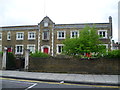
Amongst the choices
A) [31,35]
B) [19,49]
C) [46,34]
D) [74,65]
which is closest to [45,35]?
[46,34]

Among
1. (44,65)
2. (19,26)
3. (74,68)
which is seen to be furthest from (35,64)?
(19,26)

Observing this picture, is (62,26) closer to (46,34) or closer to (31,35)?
(46,34)

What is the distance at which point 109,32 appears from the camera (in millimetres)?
26000

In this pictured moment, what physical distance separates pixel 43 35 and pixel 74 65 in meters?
16.1

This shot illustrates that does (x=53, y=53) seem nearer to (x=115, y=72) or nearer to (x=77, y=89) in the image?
(x=115, y=72)

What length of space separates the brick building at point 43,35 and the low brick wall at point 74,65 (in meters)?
12.9

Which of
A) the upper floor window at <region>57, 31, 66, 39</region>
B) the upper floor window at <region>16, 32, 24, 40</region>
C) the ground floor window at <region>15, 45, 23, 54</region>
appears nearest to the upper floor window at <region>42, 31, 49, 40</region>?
the upper floor window at <region>57, 31, 66, 39</region>

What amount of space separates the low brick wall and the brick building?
12912 mm

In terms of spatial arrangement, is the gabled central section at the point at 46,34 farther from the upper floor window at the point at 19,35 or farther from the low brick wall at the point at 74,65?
the low brick wall at the point at 74,65

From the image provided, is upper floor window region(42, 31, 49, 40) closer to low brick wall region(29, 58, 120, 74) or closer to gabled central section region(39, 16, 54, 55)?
gabled central section region(39, 16, 54, 55)

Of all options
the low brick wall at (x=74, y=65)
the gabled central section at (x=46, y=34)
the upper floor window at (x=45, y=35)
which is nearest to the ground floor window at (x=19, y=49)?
the gabled central section at (x=46, y=34)

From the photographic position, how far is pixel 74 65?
1408 centimetres

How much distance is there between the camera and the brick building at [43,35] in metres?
27.3

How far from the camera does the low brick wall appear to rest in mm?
13445
